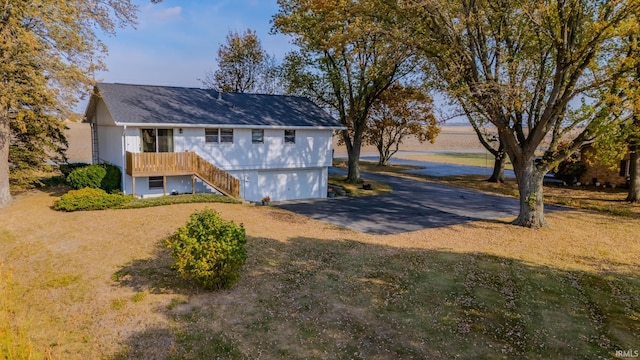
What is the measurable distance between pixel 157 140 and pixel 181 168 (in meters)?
2.00

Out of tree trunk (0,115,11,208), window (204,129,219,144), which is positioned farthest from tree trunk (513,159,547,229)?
tree trunk (0,115,11,208)

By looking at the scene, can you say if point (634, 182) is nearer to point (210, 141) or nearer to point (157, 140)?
point (210, 141)

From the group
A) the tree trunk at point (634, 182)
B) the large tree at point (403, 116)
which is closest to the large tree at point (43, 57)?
the large tree at point (403, 116)

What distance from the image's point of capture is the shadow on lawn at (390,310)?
6734 mm

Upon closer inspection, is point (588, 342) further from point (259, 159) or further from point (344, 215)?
point (259, 159)

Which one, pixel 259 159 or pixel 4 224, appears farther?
pixel 259 159

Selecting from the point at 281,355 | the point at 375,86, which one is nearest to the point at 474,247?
the point at 281,355

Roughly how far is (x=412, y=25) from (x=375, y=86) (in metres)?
9.58

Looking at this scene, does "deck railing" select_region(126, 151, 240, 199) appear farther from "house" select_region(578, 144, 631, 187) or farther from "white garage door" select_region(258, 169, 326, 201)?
"house" select_region(578, 144, 631, 187)

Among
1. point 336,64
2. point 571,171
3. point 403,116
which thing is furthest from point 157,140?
point 571,171

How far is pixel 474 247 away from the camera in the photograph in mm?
12539

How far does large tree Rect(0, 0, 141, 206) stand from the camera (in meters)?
14.8

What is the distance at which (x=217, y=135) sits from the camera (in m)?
20.5

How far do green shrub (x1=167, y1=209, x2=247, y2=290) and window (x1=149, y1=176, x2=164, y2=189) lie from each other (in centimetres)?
1160
